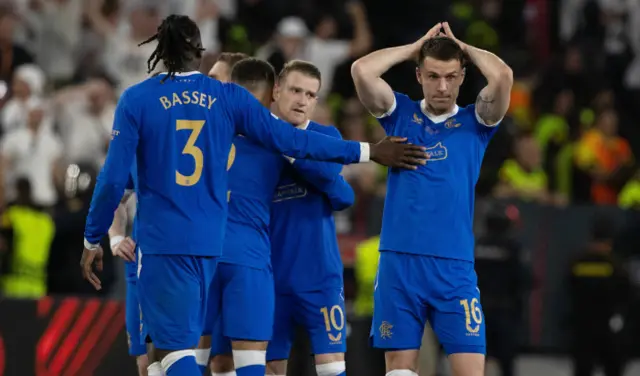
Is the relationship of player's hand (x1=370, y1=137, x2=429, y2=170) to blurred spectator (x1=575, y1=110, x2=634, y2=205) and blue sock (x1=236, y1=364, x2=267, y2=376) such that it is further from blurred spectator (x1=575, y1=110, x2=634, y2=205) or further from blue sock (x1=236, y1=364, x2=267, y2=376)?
blurred spectator (x1=575, y1=110, x2=634, y2=205)

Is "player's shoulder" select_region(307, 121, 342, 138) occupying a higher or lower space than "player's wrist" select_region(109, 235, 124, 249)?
higher

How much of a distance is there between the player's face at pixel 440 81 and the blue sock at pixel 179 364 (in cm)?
211

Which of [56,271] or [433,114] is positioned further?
[56,271]

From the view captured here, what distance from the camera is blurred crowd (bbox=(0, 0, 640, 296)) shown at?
14935mm

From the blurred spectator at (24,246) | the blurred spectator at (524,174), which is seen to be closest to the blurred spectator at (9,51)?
the blurred spectator at (24,246)

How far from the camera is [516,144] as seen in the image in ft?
54.0

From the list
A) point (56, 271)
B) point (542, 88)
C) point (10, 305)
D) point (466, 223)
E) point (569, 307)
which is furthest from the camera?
point (542, 88)

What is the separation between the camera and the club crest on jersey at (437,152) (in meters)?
8.20

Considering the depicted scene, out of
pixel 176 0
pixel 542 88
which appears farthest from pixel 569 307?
pixel 176 0

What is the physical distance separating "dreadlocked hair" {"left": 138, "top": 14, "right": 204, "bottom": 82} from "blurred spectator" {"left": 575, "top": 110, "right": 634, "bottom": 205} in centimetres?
963

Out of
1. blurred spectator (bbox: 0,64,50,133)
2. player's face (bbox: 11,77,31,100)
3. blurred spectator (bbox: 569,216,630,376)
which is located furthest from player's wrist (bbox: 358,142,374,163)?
player's face (bbox: 11,77,31,100)

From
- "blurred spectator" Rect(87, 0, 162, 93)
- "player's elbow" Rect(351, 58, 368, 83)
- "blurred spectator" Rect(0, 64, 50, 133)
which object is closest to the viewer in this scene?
"player's elbow" Rect(351, 58, 368, 83)

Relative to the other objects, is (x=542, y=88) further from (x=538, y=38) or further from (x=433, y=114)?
(x=433, y=114)

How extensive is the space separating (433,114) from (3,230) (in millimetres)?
6177
